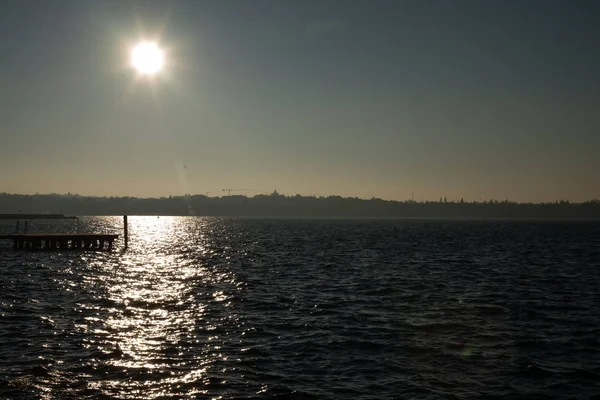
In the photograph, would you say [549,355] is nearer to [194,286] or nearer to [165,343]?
[165,343]

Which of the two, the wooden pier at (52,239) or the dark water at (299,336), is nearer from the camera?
the dark water at (299,336)

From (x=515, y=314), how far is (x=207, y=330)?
56.8 ft

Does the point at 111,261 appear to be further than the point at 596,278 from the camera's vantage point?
Yes

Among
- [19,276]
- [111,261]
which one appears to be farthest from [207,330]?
[111,261]

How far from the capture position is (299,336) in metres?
25.3

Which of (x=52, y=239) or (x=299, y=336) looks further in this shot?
(x=52, y=239)

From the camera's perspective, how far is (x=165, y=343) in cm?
2353

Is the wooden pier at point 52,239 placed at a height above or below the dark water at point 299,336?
above

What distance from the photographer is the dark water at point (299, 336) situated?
1831 centimetres

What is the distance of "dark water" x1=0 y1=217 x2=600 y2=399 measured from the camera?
1831cm

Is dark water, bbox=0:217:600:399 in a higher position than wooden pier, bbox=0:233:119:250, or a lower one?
lower

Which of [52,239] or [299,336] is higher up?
[52,239]

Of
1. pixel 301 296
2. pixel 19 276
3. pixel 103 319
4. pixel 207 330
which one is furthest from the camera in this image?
pixel 19 276

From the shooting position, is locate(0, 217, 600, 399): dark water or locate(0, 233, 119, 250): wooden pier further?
locate(0, 233, 119, 250): wooden pier
